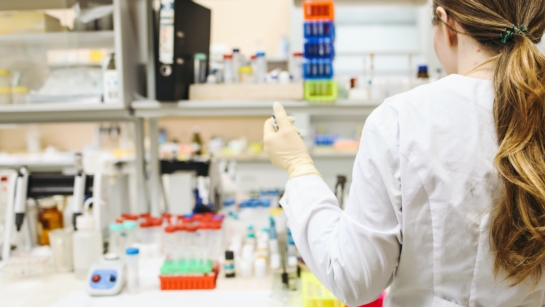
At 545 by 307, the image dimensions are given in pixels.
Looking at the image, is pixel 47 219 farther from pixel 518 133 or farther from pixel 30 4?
pixel 518 133

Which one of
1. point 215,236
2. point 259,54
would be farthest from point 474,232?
point 259,54

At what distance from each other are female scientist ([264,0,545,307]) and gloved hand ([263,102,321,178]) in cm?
25

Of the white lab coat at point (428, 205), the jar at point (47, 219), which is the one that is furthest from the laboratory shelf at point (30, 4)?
the white lab coat at point (428, 205)

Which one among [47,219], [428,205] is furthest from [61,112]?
[428,205]

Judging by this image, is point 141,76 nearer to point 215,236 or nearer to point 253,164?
point 215,236

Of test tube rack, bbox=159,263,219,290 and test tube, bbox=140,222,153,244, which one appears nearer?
test tube rack, bbox=159,263,219,290

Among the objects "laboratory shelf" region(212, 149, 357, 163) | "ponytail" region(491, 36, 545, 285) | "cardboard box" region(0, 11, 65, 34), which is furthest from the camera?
"laboratory shelf" region(212, 149, 357, 163)

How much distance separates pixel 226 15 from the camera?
13.8ft

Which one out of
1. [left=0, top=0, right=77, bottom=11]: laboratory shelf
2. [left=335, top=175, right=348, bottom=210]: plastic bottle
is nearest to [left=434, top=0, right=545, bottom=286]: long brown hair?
[left=335, top=175, right=348, bottom=210]: plastic bottle

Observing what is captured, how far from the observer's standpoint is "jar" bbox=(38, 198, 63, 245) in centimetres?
163

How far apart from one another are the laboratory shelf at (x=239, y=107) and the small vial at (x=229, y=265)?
0.54 meters

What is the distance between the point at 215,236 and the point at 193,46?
731 mm

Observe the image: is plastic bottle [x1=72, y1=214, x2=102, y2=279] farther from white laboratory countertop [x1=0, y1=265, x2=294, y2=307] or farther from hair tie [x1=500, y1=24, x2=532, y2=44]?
hair tie [x1=500, y1=24, x2=532, y2=44]

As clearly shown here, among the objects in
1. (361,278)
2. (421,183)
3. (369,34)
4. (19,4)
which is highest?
(369,34)
